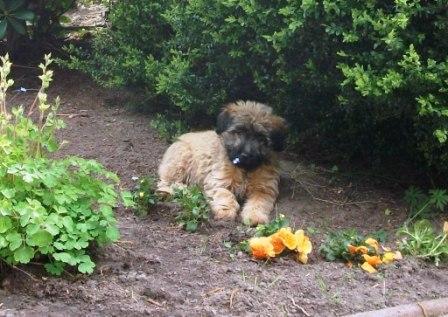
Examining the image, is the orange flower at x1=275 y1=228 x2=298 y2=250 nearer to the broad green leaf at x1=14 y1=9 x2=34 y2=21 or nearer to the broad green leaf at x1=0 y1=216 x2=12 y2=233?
the broad green leaf at x1=0 y1=216 x2=12 y2=233

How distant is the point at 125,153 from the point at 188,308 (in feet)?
11.4

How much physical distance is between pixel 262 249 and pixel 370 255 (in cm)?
79

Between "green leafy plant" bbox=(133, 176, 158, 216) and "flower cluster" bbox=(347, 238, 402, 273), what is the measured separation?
69.7 inches

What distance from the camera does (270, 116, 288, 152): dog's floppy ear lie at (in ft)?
21.1

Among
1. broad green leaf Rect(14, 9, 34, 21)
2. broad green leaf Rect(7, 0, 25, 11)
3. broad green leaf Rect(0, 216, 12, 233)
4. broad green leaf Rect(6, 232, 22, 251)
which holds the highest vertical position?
broad green leaf Rect(7, 0, 25, 11)

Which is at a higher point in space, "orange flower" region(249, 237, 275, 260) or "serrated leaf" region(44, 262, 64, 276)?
"serrated leaf" region(44, 262, 64, 276)

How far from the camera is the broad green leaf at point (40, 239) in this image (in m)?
4.18

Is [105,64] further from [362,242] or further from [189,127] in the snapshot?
[362,242]

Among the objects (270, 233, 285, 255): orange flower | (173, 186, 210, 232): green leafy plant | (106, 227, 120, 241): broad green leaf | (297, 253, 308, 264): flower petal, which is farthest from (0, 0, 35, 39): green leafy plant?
(297, 253, 308, 264): flower petal

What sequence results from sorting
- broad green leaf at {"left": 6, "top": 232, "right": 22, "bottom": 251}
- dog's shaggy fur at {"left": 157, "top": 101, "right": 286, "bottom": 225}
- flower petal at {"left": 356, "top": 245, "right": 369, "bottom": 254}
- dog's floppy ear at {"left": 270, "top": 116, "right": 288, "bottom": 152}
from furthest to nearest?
1. dog's floppy ear at {"left": 270, "top": 116, "right": 288, "bottom": 152}
2. dog's shaggy fur at {"left": 157, "top": 101, "right": 286, "bottom": 225}
3. flower petal at {"left": 356, "top": 245, "right": 369, "bottom": 254}
4. broad green leaf at {"left": 6, "top": 232, "right": 22, "bottom": 251}

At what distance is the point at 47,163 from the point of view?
14.9ft

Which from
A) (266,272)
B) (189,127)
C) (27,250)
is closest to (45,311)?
(27,250)

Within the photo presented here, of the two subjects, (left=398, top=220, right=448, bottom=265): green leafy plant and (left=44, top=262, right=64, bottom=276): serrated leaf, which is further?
(left=398, top=220, right=448, bottom=265): green leafy plant

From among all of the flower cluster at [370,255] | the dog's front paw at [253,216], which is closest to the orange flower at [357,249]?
the flower cluster at [370,255]
